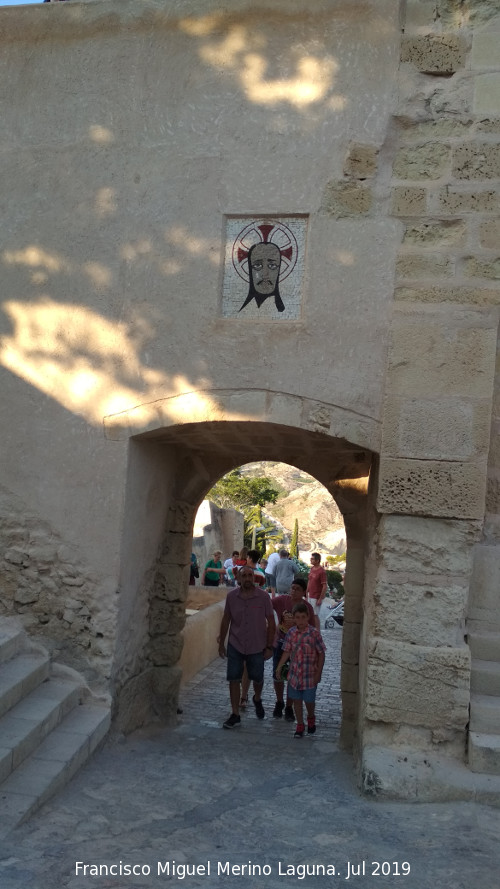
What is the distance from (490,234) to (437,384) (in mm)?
923

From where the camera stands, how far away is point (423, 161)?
453 centimetres

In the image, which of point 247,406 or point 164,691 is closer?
point 247,406

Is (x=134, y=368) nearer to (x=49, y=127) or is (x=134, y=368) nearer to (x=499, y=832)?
(x=49, y=127)

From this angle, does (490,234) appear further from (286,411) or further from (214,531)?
(214,531)

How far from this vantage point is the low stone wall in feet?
23.9

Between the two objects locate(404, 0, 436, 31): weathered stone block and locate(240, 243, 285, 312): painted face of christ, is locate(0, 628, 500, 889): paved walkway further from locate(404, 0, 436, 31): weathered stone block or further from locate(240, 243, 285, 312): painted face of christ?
locate(404, 0, 436, 31): weathered stone block

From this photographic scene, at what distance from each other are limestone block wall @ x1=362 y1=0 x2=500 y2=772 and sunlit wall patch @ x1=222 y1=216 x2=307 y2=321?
0.62 meters

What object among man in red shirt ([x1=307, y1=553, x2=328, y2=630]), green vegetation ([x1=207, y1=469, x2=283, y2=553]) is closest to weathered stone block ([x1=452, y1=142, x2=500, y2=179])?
man in red shirt ([x1=307, y1=553, x2=328, y2=630])

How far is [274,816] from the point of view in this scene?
374cm

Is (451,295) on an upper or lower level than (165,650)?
upper

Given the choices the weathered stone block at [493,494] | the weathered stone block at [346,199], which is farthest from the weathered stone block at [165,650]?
the weathered stone block at [346,199]

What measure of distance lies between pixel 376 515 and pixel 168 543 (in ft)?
5.90

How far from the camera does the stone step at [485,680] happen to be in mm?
4266

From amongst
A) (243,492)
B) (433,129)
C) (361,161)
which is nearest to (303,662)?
(361,161)
